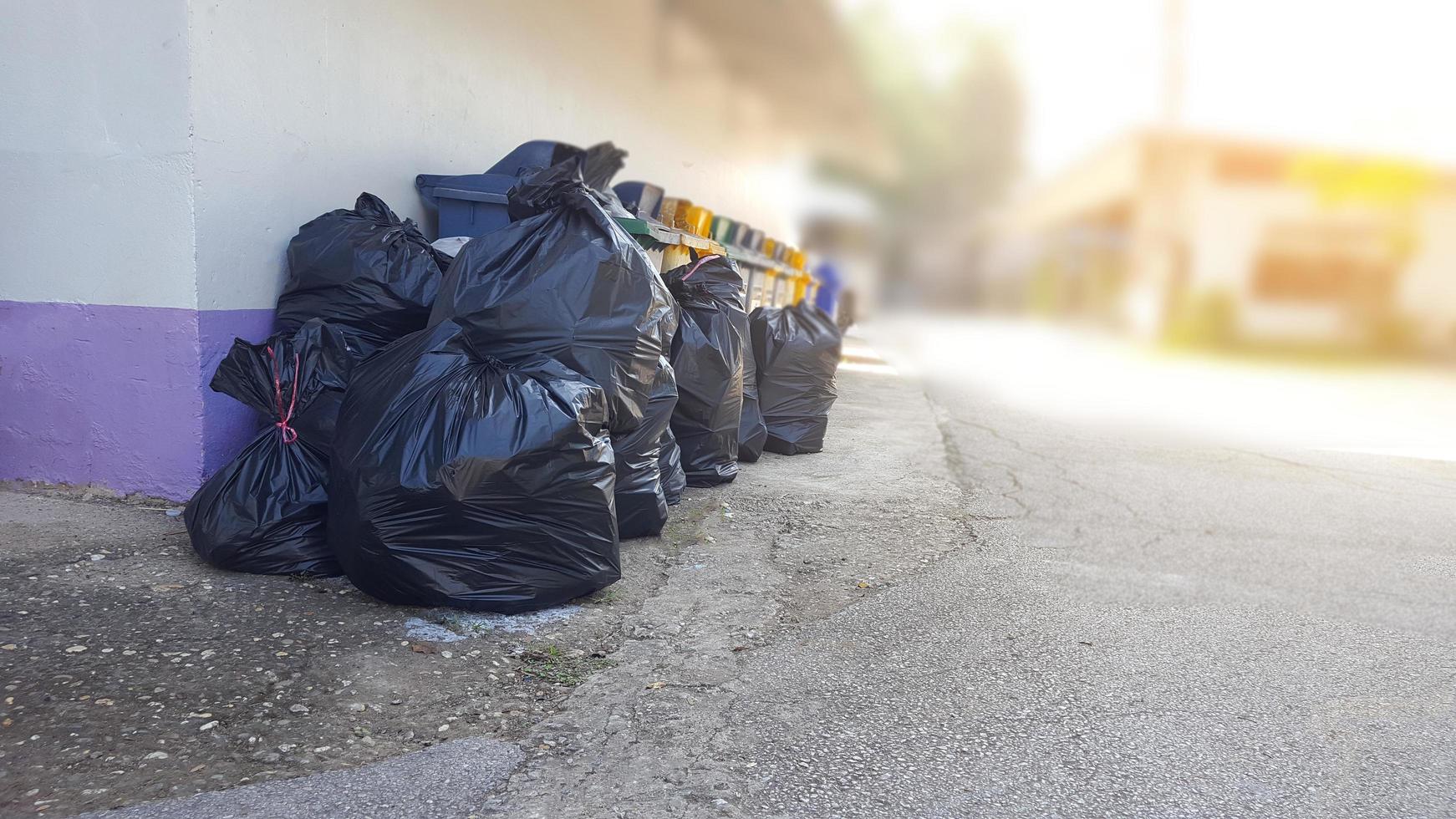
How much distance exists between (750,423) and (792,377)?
1.54 ft

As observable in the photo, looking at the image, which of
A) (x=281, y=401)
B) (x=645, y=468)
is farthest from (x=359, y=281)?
(x=645, y=468)

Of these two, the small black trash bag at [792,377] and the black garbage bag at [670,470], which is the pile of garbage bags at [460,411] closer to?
the black garbage bag at [670,470]

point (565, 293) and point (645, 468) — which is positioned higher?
Answer: point (565, 293)

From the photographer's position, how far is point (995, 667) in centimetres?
263

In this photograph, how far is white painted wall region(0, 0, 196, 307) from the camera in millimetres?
3041

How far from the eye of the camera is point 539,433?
8.26ft

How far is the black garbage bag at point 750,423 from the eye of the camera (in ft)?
16.1

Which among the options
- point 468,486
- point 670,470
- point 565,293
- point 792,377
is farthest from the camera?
point 792,377

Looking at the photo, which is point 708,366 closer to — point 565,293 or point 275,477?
point 565,293

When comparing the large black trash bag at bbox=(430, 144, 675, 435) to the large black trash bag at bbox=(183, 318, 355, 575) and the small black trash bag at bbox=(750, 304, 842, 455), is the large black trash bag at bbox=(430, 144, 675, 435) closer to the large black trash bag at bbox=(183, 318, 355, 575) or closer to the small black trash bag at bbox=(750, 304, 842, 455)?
the large black trash bag at bbox=(183, 318, 355, 575)

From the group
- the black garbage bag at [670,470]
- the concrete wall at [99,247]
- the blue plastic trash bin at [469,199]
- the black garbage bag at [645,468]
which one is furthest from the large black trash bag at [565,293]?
the blue plastic trash bin at [469,199]

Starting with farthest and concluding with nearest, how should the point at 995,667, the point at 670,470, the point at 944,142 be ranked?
1. the point at 944,142
2. the point at 670,470
3. the point at 995,667

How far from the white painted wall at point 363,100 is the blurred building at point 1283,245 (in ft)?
39.6

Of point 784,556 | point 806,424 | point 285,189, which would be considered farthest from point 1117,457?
point 285,189
